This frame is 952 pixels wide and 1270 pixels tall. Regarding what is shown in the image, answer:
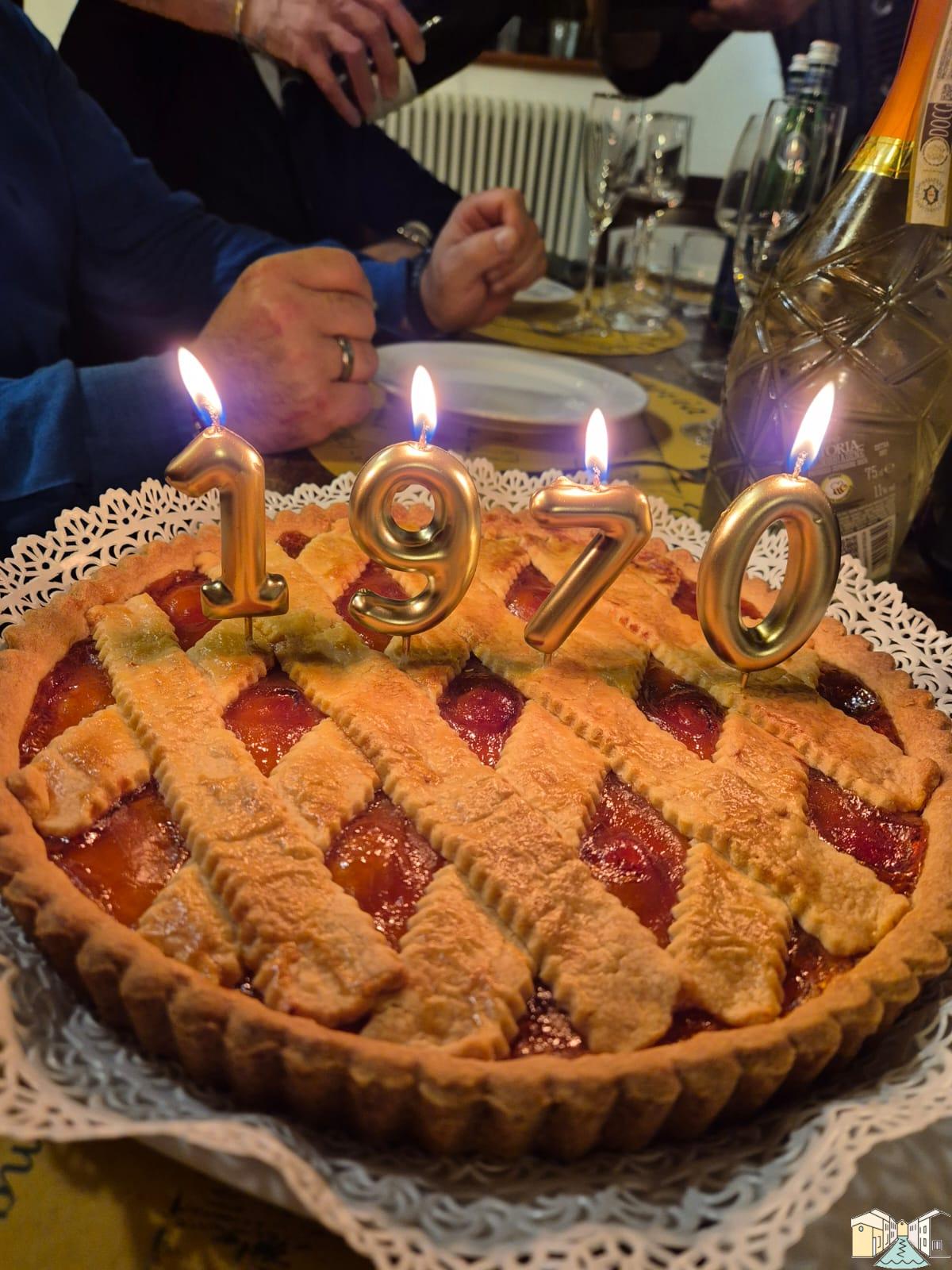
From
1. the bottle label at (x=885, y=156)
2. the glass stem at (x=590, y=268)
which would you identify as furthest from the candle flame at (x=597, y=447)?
the glass stem at (x=590, y=268)

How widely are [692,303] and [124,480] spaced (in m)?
2.27

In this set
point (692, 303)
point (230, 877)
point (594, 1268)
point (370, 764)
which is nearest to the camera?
point (594, 1268)

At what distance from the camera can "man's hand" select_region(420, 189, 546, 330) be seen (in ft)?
8.20

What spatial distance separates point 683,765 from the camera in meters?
1.03

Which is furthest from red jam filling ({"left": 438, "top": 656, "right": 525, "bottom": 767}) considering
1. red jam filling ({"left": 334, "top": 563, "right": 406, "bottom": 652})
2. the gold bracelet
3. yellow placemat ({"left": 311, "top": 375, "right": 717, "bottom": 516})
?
the gold bracelet

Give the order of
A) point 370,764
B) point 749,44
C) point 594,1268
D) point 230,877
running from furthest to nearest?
point 749,44
point 370,764
point 230,877
point 594,1268

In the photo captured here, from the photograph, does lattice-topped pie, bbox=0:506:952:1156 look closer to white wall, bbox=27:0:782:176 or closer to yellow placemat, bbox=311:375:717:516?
yellow placemat, bbox=311:375:717:516

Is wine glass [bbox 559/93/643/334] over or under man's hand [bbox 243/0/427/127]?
under

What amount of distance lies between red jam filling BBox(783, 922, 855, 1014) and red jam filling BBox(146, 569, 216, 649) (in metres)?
0.79

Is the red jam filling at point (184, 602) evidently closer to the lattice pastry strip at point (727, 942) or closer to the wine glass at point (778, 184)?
the lattice pastry strip at point (727, 942)

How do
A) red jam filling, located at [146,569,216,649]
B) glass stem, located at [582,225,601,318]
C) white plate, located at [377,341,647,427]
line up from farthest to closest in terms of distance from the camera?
glass stem, located at [582,225,601,318]
white plate, located at [377,341,647,427]
red jam filling, located at [146,569,216,649]

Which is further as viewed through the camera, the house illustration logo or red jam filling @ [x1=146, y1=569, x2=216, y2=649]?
red jam filling @ [x1=146, y1=569, x2=216, y2=649]

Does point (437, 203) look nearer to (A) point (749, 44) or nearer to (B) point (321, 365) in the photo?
(B) point (321, 365)

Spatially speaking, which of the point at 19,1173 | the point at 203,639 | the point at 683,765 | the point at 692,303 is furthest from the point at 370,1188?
the point at 692,303
